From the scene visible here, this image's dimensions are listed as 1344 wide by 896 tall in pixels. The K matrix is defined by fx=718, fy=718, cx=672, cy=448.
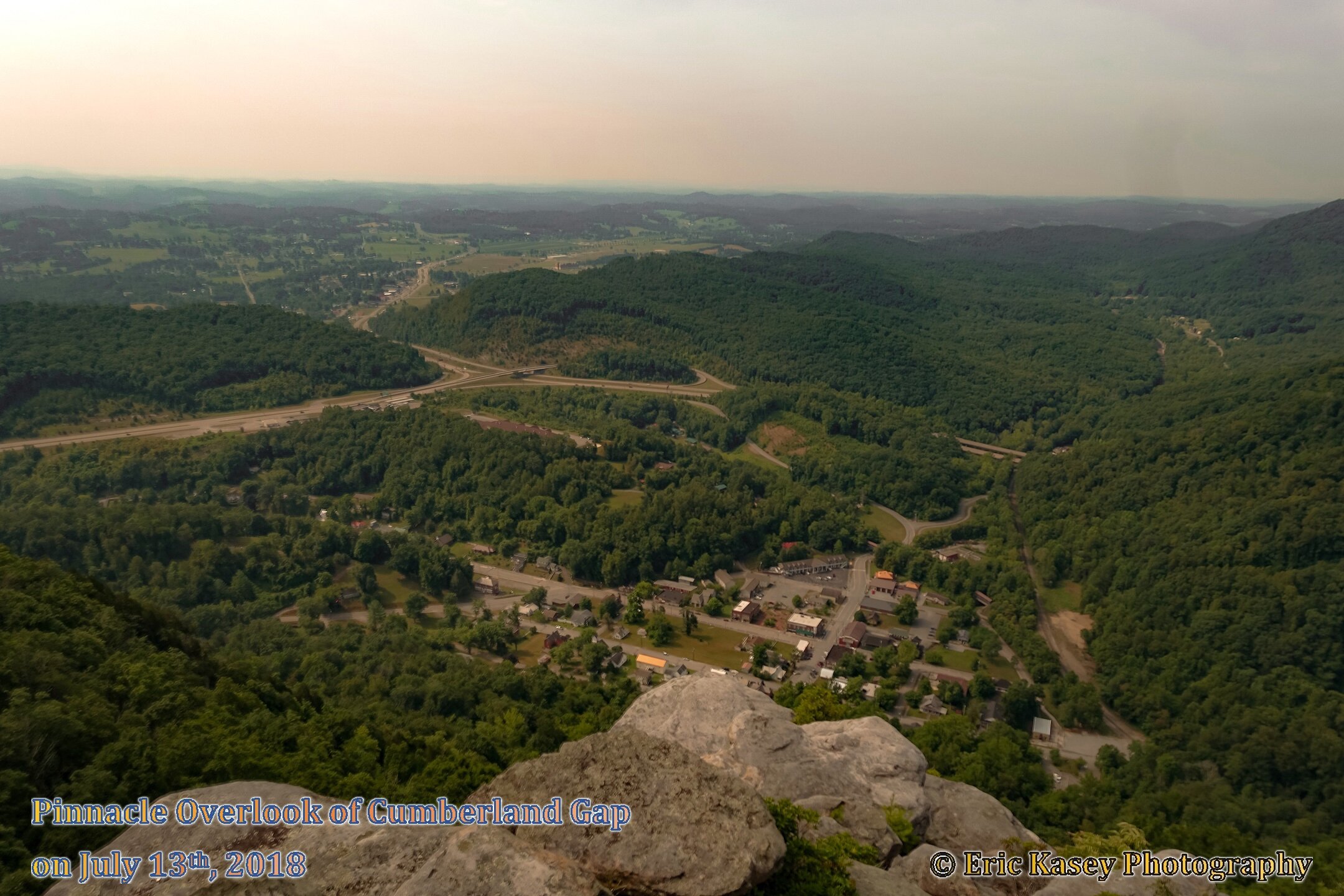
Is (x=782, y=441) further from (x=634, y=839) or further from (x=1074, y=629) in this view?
(x=634, y=839)

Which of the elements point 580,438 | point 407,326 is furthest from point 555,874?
point 407,326

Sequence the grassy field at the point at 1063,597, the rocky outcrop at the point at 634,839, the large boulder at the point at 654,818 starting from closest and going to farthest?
the rocky outcrop at the point at 634,839 → the large boulder at the point at 654,818 → the grassy field at the point at 1063,597

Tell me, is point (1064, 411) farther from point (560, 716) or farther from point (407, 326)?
point (407, 326)

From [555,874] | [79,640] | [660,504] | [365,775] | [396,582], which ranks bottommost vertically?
[396,582]

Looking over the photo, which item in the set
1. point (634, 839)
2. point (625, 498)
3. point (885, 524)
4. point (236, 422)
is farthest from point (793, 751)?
point (236, 422)

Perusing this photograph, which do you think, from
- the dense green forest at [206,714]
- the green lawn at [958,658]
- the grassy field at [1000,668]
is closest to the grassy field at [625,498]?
the dense green forest at [206,714]

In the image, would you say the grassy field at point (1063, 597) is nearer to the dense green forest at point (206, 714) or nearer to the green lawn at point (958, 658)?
the green lawn at point (958, 658)
